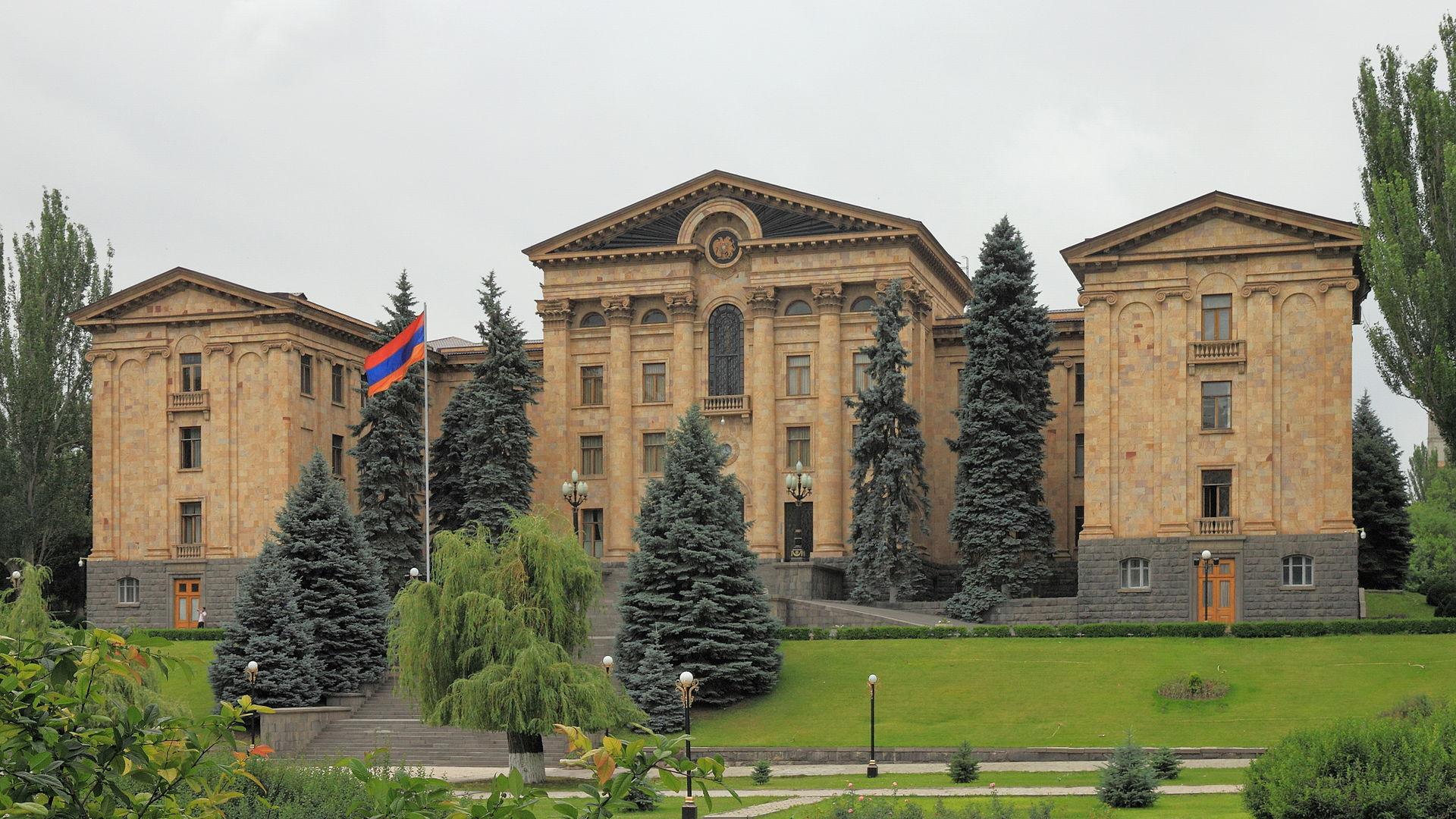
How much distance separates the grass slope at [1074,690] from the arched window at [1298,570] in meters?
4.95

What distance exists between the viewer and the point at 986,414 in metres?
52.4

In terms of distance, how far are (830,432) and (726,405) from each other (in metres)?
4.09

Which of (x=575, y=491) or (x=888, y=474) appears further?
(x=888, y=474)

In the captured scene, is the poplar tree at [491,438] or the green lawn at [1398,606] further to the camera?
the poplar tree at [491,438]

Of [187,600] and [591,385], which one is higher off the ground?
[591,385]

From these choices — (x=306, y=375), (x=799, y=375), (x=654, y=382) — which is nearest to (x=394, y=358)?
(x=306, y=375)

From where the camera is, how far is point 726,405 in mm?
58219

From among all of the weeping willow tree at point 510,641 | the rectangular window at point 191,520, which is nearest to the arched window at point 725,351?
the rectangular window at point 191,520

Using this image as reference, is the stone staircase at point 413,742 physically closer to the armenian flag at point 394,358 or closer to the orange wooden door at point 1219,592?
the armenian flag at point 394,358

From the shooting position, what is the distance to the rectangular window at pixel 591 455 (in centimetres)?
6009

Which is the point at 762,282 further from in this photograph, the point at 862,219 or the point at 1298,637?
the point at 1298,637

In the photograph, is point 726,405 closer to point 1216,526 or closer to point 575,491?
point 575,491

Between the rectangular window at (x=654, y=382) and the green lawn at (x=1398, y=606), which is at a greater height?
the rectangular window at (x=654, y=382)

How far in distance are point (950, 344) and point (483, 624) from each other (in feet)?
97.0
